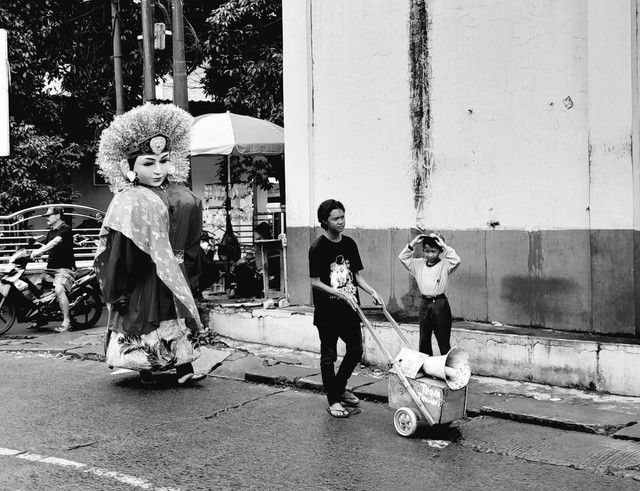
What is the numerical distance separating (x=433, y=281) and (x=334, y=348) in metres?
1.04

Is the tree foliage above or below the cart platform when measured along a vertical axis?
above

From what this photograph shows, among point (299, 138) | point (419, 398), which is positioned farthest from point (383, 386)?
point (299, 138)

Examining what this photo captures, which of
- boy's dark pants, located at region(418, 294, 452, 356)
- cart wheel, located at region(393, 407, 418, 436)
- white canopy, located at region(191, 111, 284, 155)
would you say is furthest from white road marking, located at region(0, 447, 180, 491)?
white canopy, located at region(191, 111, 284, 155)

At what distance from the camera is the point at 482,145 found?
26.2ft

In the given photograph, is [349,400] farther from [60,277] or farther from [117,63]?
[117,63]

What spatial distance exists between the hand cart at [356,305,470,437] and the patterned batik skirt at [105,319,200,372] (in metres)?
2.58

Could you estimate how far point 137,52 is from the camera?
18281 mm

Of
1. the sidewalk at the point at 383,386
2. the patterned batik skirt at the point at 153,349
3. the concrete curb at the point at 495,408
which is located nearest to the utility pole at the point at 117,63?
the sidewalk at the point at 383,386

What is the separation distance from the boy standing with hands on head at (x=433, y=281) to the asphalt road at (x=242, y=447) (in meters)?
0.82

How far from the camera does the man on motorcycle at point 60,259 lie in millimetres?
11242

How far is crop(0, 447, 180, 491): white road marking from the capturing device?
15.5ft

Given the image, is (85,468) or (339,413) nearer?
(85,468)

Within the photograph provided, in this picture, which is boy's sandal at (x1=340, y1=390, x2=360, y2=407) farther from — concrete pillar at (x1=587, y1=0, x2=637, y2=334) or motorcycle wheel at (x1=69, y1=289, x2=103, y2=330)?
motorcycle wheel at (x1=69, y1=289, x2=103, y2=330)

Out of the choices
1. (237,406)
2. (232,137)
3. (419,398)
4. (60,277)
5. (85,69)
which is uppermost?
(85,69)
